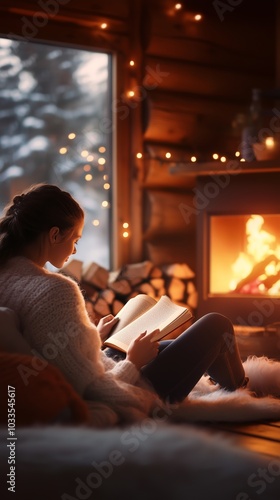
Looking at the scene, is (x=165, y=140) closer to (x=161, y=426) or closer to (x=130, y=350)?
(x=130, y=350)

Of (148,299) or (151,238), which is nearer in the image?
(148,299)

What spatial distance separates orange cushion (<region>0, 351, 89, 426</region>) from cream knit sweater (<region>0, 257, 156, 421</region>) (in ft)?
0.41

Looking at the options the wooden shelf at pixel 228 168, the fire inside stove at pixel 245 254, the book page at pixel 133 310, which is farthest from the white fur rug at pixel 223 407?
the wooden shelf at pixel 228 168

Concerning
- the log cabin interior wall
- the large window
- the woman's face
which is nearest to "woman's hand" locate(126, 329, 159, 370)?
the woman's face

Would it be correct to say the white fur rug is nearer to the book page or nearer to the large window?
the book page

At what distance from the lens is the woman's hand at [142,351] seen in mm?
2295

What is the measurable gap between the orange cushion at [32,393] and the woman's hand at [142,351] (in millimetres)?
382

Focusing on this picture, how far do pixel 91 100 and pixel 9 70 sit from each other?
529 millimetres

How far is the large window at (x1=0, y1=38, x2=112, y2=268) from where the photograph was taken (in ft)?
13.7

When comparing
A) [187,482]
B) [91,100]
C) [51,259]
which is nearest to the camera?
[187,482]

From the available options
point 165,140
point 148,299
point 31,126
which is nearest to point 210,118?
point 165,140

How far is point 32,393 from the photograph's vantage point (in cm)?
189

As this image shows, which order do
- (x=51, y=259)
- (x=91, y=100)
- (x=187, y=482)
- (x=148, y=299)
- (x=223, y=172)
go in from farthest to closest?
(x=91, y=100) → (x=223, y=172) → (x=148, y=299) → (x=51, y=259) → (x=187, y=482)

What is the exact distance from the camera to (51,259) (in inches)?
88.6
